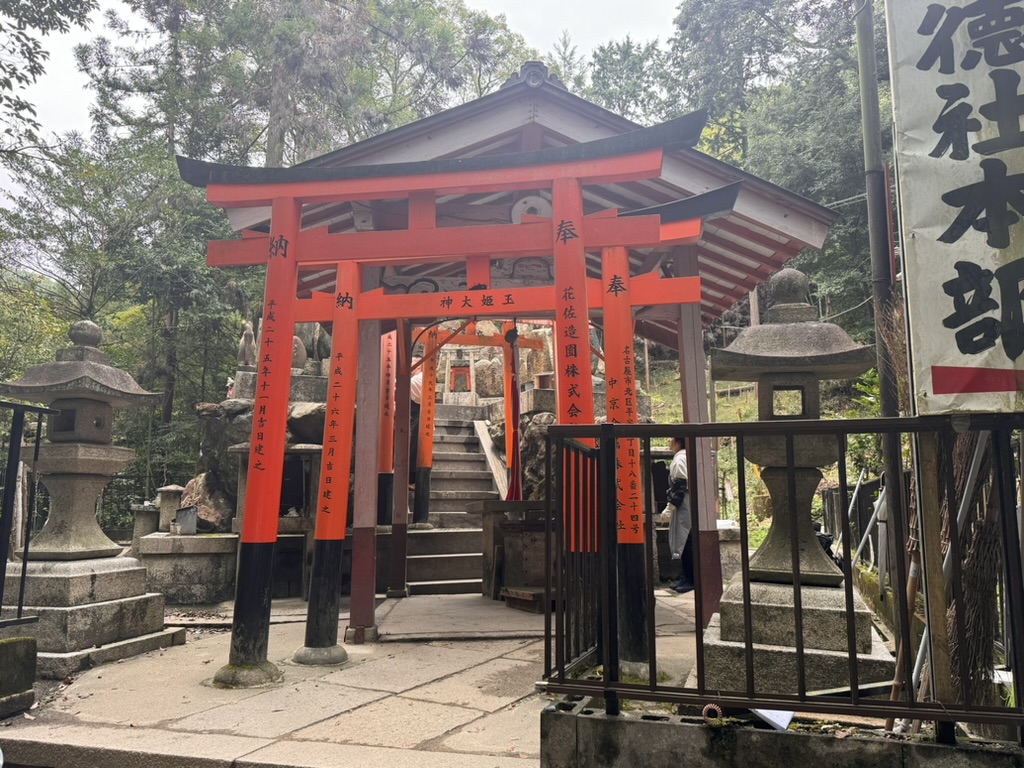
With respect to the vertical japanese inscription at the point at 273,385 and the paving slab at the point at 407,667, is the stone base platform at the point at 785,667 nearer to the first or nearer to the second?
the paving slab at the point at 407,667

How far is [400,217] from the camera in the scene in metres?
7.46

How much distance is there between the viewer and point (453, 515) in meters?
12.1

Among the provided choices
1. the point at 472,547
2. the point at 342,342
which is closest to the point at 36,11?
the point at 342,342

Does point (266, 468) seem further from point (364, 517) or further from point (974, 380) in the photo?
point (974, 380)

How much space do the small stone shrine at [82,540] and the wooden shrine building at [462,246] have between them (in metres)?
1.70

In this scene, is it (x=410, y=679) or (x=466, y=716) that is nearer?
(x=466, y=716)

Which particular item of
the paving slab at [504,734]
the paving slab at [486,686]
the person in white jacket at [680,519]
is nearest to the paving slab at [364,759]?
the paving slab at [504,734]

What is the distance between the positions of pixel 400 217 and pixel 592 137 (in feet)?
7.17

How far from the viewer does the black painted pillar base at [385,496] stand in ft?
35.9

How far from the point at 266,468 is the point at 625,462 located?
2.80 meters

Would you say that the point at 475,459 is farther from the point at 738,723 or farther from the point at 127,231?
the point at 127,231

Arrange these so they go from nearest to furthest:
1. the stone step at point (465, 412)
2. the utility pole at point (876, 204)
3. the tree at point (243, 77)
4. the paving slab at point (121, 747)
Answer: the paving slab at point (121, 747)
the utility pole at point (876, 204)
the stone step at point (465, 412)
the tree at point (243, 77)

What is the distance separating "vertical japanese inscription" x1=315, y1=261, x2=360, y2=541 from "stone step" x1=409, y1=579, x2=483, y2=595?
4174 mm

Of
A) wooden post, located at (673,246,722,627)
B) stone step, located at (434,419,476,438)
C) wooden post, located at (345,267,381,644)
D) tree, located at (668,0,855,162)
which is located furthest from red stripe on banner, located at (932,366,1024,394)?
tree, located at (668,0,855,162)
